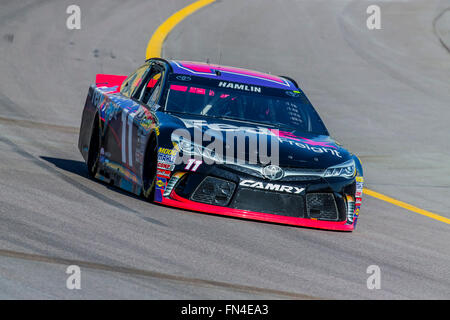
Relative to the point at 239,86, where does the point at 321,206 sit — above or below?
below

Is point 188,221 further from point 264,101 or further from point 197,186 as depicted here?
point 264,101

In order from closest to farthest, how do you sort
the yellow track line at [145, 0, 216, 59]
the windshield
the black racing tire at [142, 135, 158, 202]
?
1. the black racing tire at [142, 135, 158, 202]
2. the windshield
3. the yellow track line at [145, 0, 216, 59]

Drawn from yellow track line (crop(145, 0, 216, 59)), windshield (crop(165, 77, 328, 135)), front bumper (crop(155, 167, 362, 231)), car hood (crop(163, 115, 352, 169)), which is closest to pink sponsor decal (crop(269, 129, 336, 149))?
car hood (crop(163, 115, 352, 169))

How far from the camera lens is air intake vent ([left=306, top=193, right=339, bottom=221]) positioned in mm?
8164

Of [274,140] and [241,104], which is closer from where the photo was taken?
[274,140]

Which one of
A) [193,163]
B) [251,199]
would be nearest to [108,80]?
[193,163]

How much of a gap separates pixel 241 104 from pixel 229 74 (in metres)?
0.57

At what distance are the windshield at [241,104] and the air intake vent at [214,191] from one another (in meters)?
1.18

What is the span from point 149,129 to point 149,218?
110cm

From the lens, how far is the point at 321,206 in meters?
8.24

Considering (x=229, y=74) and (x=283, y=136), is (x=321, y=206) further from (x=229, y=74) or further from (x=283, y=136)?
(x=229, y=74)

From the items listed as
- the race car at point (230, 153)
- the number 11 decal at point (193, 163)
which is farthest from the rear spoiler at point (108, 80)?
the number 11 decal at point (193, 163)

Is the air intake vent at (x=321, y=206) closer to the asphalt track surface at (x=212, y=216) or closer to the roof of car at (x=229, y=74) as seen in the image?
the asphalt track surface at (x=212, y=216)

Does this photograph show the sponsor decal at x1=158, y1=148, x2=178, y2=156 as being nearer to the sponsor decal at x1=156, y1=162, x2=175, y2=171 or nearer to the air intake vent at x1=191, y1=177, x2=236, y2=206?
the sponsor decal at x1=156, y1=162, x2=175, y2=171
